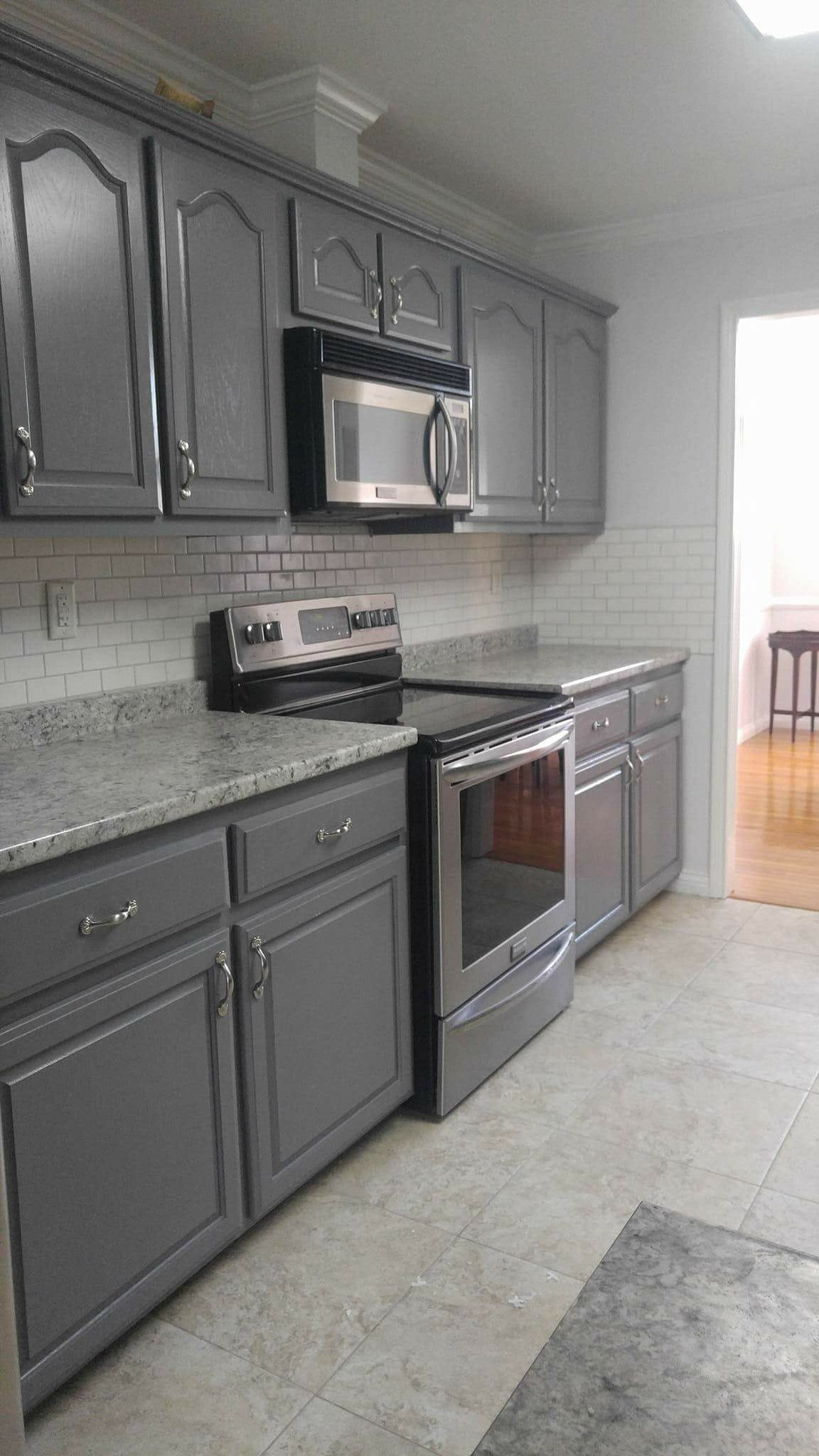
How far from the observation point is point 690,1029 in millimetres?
3051

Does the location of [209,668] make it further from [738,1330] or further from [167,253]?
[738,1330]

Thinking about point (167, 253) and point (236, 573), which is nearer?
point (167, 253)

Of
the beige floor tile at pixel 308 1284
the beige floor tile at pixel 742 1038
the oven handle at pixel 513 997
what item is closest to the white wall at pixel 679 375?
the beige floor tile at pixel 742 1038

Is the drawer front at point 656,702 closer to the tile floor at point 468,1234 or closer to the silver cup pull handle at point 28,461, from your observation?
the tile floor at point 468,1234

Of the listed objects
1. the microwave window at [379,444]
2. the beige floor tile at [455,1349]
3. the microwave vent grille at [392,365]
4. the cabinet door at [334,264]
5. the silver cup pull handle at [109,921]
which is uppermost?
the cabinet door at [334,264]

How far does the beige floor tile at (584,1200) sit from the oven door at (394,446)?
157 cm

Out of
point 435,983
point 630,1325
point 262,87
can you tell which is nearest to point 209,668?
point 435,983

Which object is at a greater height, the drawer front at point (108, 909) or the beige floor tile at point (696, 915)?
the drawer front at point (108, 909)

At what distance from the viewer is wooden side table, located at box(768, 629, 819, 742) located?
7082 mm

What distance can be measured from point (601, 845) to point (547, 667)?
609 mm

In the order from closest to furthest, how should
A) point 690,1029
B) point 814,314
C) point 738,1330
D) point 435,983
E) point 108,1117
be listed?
point 738,1330, point 108,1117, point 435,983, point 690,1029, point 814,314

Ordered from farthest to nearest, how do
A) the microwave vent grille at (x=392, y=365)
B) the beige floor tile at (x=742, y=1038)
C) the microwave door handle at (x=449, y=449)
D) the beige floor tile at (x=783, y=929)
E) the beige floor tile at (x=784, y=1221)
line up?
the beige floor tile at (x=783, y=929)
the microwave door handle at (x=449, y=449)
the beige floor tile at (x=742, y=1038)
the microwave vent grille at (x=392, y=365)
the beige floor tile at (x=784, y=1221)

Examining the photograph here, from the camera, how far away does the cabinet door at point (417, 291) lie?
9.27 ft

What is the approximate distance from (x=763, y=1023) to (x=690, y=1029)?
0.72 ft
